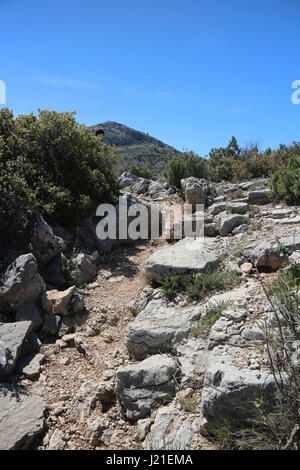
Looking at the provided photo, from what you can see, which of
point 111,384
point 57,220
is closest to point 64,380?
point 111,384

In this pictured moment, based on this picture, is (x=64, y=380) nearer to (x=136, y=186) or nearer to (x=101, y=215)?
(x=101, y=215)

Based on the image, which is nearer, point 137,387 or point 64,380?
point 137,387

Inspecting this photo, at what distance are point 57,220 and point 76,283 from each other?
2008mm

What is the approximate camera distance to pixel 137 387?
348cm

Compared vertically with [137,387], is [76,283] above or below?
above

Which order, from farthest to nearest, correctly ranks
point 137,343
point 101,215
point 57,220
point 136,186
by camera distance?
point 136,186, point 101,215, point 57,220, point 137,343

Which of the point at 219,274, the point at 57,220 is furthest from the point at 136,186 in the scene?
the point at 219,274

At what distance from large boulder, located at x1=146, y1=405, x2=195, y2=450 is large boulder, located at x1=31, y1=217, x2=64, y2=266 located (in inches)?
152

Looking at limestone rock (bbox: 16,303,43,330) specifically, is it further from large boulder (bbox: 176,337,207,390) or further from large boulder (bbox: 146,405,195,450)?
large boulder (bbox: 146,405,195,450)

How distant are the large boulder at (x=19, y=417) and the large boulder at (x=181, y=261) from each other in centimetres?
284

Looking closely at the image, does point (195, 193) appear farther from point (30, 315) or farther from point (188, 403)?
point (188, 403)

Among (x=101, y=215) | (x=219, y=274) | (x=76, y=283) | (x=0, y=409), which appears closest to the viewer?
(x=0, y=409)

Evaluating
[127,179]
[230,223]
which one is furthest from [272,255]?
[127,179]
